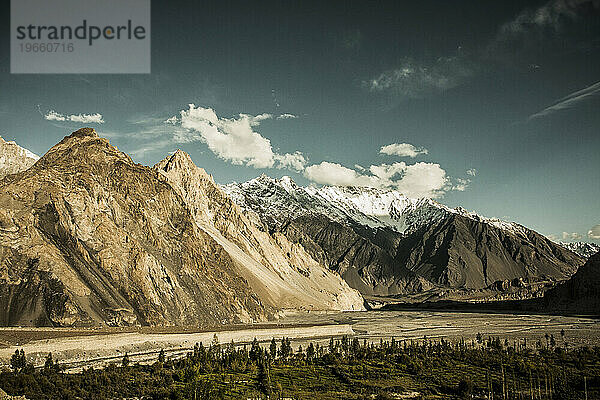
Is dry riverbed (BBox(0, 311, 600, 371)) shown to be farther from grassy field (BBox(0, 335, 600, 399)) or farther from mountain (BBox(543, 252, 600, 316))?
mountain (BBox(543, 252, 600, 316))

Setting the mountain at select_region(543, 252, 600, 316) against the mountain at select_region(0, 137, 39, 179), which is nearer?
the mountain at select_region(0, 137, 39, 179)

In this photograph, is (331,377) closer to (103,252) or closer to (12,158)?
(103,252)

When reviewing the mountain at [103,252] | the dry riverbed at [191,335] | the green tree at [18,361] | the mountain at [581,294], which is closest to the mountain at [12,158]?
the mountain at [103,252]

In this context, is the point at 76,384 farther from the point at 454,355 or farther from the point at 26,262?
the point at 454,355

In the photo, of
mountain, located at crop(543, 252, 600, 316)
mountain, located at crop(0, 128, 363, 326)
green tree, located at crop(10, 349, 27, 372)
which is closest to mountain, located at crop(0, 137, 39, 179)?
mountain, located at crop(0, 128, 363, 326)

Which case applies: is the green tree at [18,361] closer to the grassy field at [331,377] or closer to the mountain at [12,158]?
the grassy field at [331,377]

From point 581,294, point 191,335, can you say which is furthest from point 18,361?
point 581,294
